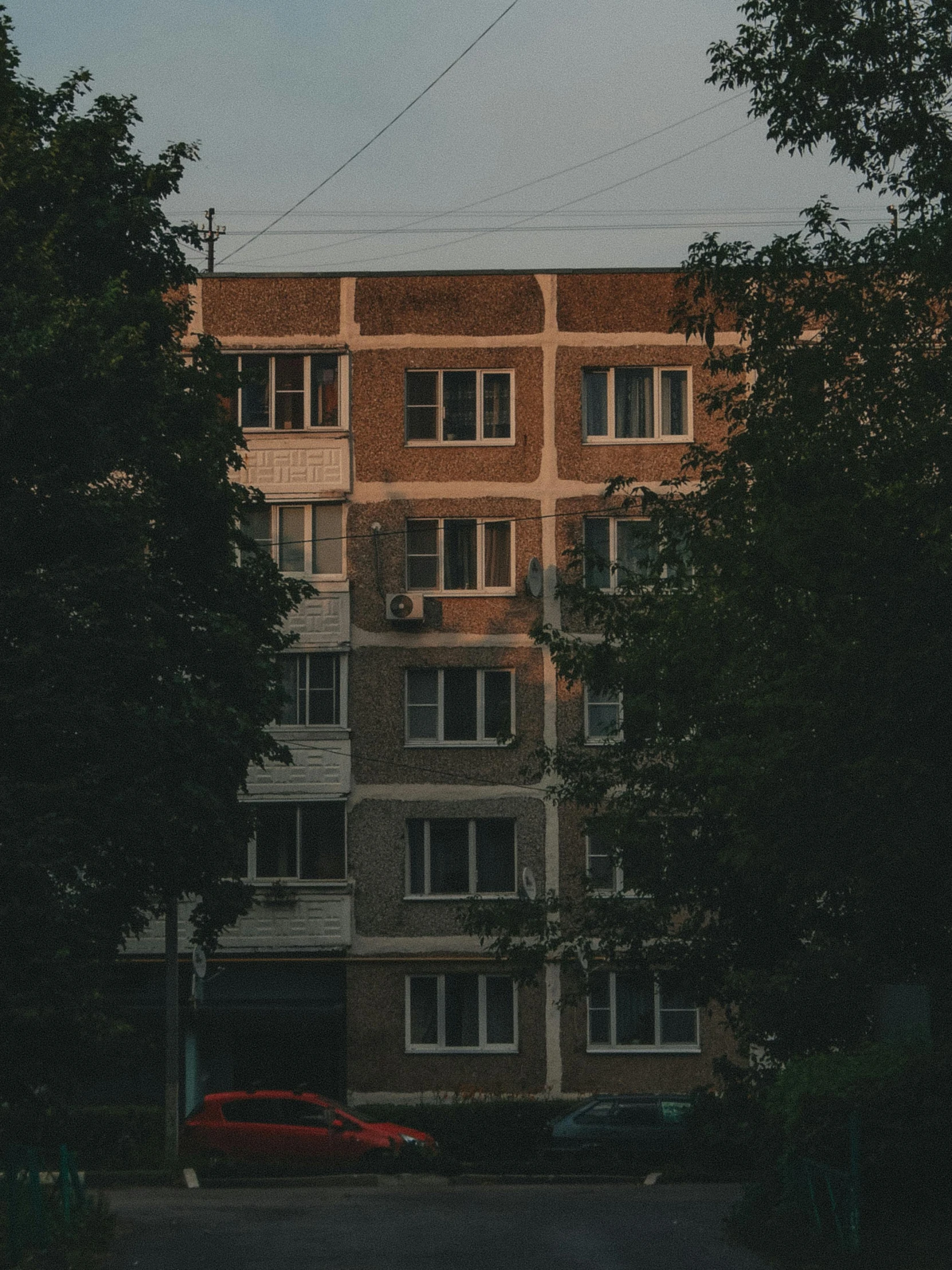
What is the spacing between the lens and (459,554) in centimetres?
3831

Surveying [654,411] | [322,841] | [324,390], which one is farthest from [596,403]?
[322,841]

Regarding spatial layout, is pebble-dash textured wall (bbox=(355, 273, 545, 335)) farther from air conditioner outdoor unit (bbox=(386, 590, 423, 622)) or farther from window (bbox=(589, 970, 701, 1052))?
window (bbox=(589, 970, 701, 1052))

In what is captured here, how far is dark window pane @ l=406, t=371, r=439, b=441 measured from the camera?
3859 centimetres

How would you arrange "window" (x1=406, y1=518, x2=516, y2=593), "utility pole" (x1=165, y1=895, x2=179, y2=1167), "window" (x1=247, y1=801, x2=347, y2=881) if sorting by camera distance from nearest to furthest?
"utility pole" (x1=165, y1=895, x2=179, y2=1167) < "window" (x1=247, y1=801, x2=347, y2=881) < "window" (x1=406, y1=518, x2=516, y2=593)

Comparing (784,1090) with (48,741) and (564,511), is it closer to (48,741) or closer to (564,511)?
(48,741)

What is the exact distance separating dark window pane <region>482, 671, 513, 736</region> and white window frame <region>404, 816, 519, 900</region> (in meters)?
1.93

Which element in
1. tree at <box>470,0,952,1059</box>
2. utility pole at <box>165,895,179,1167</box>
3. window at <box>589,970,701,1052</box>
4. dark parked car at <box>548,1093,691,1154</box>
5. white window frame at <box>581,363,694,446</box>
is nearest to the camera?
tree at <box>470,0,952,1059</box>

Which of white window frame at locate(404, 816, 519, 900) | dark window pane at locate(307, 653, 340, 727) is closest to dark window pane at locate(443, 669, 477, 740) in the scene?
white window frame at locate(404, 816, 519, 900)

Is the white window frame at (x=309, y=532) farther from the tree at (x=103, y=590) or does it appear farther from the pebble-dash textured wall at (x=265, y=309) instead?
the tree at (x=103, y=590)

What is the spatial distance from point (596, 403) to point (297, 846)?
36.5 ft

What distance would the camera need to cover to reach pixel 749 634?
698 inches

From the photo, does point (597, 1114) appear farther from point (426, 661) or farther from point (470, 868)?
point (426, 661)

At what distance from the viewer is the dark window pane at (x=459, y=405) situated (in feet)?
126

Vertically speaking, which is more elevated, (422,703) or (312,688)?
(312,688)
